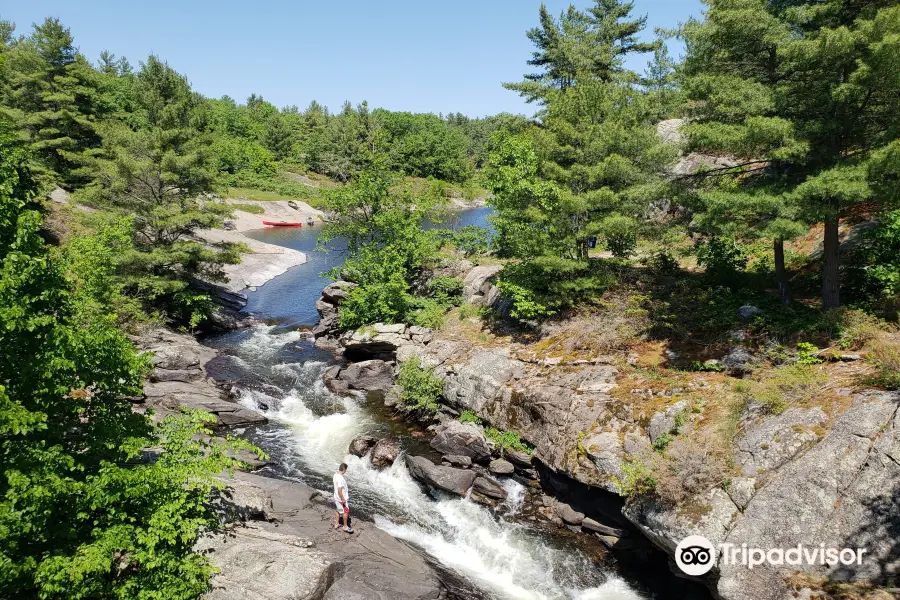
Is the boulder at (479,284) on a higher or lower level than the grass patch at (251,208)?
lower

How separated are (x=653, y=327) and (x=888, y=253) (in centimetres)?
696

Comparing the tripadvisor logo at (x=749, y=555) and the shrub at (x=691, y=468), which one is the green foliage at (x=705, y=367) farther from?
the tripadvisor logo at (x=749, y=555)

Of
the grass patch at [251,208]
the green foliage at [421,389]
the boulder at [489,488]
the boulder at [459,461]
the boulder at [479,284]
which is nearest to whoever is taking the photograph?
the boulder at [489,488]

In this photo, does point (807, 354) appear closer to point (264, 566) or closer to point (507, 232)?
point (507, 232)

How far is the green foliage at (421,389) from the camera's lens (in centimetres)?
2027

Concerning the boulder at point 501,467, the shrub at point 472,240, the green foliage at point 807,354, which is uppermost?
the shrub at point 472,240

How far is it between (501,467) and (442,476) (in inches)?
77.7

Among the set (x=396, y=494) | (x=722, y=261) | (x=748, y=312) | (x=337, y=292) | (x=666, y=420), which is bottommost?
(x=396, y=494)

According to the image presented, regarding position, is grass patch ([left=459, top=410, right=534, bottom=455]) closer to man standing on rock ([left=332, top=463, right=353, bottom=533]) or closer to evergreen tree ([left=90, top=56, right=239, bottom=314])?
man standing on rock ([left=332, top=463, right=353, bottom=533])

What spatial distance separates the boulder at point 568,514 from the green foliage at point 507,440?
2.03 m

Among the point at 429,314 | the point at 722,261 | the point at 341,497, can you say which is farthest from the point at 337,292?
the point at 722,261

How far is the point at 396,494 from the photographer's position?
16.2m

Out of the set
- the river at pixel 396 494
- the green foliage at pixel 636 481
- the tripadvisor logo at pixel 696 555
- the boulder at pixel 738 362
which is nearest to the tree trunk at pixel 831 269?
the boulder at pixel 738 362

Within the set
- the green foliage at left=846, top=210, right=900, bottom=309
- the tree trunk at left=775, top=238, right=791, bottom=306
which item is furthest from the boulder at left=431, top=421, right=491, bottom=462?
the green foliage at left=846, top=210, right=900, bottom=309
